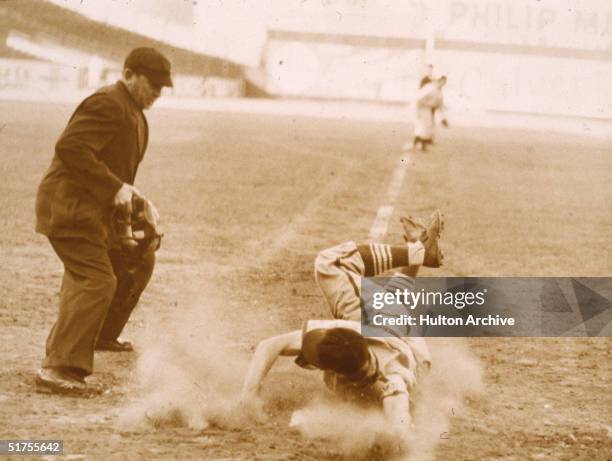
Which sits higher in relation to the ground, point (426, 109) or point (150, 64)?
point (426, 109)

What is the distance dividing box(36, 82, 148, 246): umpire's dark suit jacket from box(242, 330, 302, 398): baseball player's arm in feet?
2.16

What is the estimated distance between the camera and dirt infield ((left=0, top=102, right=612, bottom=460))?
2977mm

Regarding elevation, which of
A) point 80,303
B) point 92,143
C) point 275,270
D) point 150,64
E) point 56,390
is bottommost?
point 56,390

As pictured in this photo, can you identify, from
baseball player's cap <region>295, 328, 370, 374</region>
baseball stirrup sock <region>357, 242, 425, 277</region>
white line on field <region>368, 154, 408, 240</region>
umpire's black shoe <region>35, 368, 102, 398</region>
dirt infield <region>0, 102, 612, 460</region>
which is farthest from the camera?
white line on field <region>368, 154, 408, 240</region>

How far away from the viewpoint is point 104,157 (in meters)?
3.31

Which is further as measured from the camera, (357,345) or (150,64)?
(150,64)

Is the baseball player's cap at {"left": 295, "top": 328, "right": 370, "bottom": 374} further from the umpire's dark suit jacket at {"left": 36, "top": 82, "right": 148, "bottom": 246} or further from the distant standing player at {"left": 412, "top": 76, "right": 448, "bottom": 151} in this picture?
the distant standing player at {"left": 412, "top": 76, "right": 448, "bottom": 151}

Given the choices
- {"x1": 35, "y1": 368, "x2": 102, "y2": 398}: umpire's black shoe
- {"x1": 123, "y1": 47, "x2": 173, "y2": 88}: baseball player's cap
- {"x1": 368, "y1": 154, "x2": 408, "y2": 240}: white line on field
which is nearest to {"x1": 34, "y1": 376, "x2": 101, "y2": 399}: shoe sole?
{"x1": 35, "y1": 368, "x2": 102, "y2": 398}: umpire's black shoe

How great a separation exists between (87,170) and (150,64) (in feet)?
1.24

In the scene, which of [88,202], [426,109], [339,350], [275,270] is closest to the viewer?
[339,350]

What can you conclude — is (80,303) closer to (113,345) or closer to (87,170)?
(87,170)

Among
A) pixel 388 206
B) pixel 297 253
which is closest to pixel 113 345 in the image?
pixel 297 253

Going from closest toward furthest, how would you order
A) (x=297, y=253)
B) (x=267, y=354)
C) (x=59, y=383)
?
(x=267, y=354)
(x=59, y=383)
(x=297, y=253)

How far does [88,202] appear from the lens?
325 centimetres
